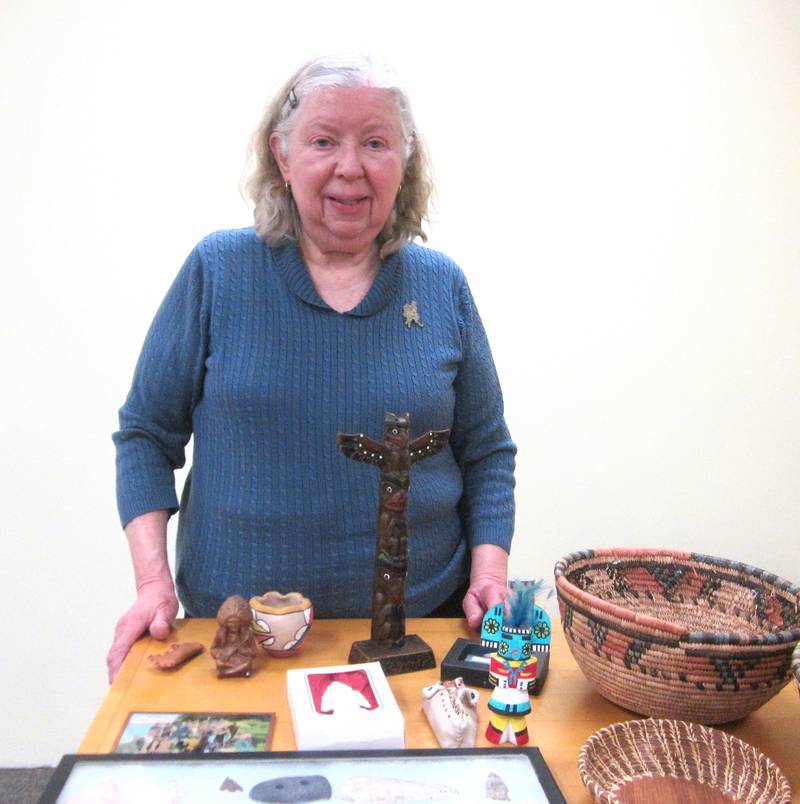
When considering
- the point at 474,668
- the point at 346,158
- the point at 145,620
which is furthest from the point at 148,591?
the point at 346,158

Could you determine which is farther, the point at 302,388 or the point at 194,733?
the point at 302,388

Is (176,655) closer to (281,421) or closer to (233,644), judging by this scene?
(233,644)

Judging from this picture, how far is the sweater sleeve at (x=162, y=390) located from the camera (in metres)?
1.30

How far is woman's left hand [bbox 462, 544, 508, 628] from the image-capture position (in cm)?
128

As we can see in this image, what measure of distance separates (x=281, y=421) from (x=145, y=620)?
0.34 metres

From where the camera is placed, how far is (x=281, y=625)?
1.11 metres

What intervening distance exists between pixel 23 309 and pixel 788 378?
217 centimetres

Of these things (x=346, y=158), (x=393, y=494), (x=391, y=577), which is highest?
(x=346, y=158)

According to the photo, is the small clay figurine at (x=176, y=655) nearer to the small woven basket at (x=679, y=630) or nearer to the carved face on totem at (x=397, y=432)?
the carved face on totem at (x=397, y=432)

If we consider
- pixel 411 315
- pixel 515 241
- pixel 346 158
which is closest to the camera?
pixel 346 158

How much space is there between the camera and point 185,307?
4.32 feet

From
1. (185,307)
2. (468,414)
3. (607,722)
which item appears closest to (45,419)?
(185,307)

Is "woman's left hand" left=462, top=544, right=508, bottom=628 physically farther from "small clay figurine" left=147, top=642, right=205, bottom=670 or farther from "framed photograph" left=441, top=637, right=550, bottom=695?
"small clay figurine" left=147, top=642, right=205, bottom=670

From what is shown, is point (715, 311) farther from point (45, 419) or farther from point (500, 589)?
point (45, 419)
